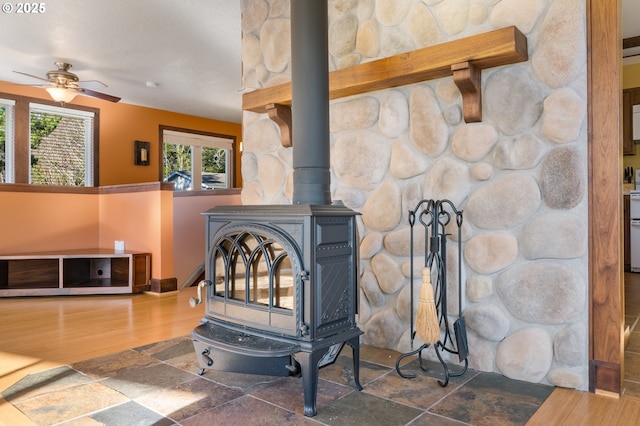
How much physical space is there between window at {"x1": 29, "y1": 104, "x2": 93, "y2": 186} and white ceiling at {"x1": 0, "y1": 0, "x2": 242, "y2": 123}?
0.55 meters

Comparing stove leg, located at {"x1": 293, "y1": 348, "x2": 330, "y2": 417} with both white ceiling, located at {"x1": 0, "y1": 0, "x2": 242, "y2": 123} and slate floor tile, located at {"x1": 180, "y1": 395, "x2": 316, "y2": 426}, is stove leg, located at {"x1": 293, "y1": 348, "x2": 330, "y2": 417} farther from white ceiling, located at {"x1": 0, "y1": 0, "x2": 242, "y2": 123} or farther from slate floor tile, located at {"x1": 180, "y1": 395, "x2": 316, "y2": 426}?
white ceiling, located at {"x1": 0, "y1": 0, "x2": 242, "y2": 123}

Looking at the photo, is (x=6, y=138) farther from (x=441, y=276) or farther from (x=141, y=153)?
(x=441, y=276)

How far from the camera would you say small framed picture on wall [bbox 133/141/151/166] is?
6176 mm

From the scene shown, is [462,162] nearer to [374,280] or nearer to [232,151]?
[374,280]

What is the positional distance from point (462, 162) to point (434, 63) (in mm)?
472

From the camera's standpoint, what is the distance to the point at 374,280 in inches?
97.3

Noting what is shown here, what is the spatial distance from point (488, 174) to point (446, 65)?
1.71ft

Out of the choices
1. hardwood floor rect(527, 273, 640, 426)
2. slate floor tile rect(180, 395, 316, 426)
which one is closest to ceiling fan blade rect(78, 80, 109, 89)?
slate floor tile rect(180, 395, 316, 426)

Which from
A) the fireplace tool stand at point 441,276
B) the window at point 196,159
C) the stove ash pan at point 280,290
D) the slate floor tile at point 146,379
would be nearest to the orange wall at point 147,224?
the window at point 196,159

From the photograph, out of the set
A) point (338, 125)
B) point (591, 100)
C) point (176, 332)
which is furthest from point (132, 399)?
point (591, 100)

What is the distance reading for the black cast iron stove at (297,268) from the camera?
69.0 inches

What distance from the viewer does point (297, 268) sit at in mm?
1762

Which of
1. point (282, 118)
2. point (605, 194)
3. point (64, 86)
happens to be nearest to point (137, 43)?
point (64, 86)

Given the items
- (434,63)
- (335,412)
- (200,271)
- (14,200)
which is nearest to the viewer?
(335,412)
